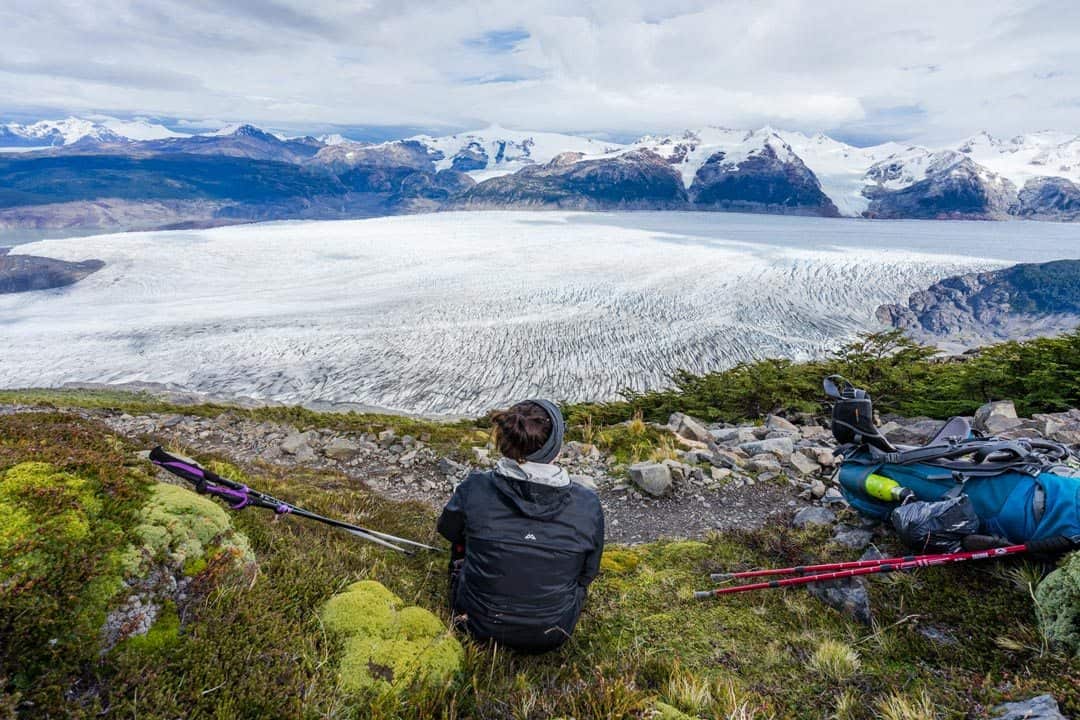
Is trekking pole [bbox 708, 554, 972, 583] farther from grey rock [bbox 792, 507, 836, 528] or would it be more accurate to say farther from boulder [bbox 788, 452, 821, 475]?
boulder [bbox 788, 452, 821, 475]

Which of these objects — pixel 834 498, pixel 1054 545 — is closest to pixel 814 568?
pixel 1054 545

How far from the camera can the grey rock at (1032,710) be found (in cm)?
218

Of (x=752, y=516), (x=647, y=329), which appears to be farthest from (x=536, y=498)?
(x=647, y=329)

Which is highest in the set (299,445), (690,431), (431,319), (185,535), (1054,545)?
(185,535)

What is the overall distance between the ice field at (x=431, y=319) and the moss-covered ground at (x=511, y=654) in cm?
2163

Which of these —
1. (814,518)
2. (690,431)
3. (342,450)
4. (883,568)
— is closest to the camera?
(883,568)

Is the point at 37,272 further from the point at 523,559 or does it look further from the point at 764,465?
the point at 523,559

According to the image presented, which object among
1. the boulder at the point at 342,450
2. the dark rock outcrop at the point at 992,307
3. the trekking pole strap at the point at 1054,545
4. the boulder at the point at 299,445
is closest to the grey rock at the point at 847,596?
the trekking pole strap at the point at 1054,545

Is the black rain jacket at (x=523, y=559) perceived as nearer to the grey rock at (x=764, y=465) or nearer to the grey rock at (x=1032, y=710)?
the grey rock at (x=1032, y=710)

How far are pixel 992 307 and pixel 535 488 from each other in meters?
58.1

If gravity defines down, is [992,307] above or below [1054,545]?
below

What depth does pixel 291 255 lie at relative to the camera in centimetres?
6769

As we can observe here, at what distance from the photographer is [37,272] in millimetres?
72938

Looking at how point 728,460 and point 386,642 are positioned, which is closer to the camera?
point 386,642
